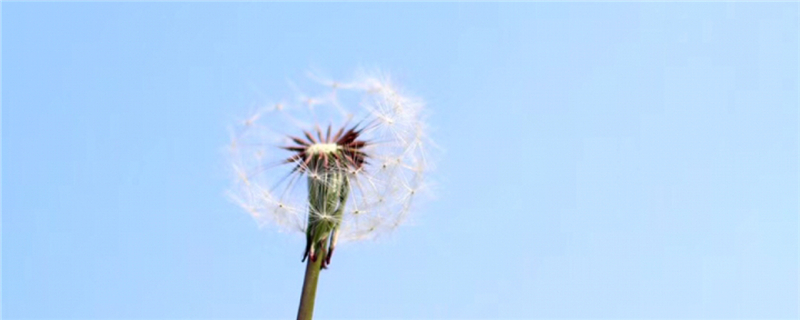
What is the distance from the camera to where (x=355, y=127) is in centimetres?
1184

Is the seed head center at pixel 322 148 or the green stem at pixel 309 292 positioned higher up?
the seed head center at pixel 322 148

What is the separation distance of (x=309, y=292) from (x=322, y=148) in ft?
Result: 6.11

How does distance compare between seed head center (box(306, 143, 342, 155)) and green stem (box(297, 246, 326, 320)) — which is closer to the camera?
green stem (box(297, 246, 326, 320))

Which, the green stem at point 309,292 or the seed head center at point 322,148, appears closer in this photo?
the green stem at point 309,292

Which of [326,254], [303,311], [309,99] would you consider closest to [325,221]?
[326,254]

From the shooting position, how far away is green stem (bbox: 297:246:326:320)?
33.8 feet

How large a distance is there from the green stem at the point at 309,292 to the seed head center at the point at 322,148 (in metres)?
1.44

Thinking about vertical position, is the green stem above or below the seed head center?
below

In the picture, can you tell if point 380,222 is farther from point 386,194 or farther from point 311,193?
point 311,193

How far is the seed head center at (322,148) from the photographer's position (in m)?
11.4

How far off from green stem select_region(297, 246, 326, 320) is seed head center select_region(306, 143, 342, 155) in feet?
4.73

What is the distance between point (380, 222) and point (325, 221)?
43.9 inches

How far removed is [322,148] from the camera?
37.7ft

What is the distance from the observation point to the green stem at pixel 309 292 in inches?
406
